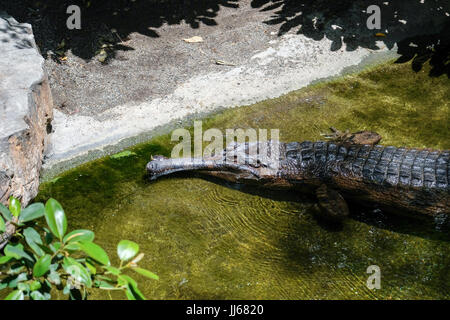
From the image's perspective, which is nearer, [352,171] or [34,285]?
[34,285]

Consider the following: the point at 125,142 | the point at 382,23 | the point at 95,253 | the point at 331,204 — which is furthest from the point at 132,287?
the point at 382,23

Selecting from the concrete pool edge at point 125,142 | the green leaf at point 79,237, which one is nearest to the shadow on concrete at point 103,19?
the concrete pool edge at point 125,142

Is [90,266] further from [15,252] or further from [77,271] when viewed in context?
[15,252]

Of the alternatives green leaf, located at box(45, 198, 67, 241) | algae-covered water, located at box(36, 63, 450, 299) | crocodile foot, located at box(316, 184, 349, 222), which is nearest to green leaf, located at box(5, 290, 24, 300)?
green leaf, located at box(45, 198, 67, 241)

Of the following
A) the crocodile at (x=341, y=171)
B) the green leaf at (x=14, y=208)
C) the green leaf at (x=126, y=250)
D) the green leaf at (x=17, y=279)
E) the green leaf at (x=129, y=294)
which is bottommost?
the crocodile at (x=341, y=171)

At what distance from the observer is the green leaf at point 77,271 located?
2078mm

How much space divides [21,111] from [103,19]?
8.42 feet

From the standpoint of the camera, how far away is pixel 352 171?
3.86 metres

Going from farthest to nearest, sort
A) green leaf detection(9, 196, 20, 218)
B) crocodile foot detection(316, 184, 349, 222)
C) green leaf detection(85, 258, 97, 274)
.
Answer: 1. crocodile foot detection(316, 184, 349, 222)
2. green leaf detection(9, 196, 20, 218)
3. green leaf detection(85, 258, 97, 274)

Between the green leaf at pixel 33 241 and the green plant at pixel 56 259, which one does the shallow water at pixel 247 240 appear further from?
the green leaf at pixel 33 241

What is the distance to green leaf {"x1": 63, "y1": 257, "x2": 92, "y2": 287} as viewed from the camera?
2.08 metres

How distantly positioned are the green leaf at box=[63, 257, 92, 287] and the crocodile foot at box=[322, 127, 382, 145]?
2827 mm

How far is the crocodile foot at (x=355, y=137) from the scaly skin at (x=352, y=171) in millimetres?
262

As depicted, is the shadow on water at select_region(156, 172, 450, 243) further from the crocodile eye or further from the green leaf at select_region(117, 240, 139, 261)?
the green leaf at select_region(117, 240, 139, 261)
